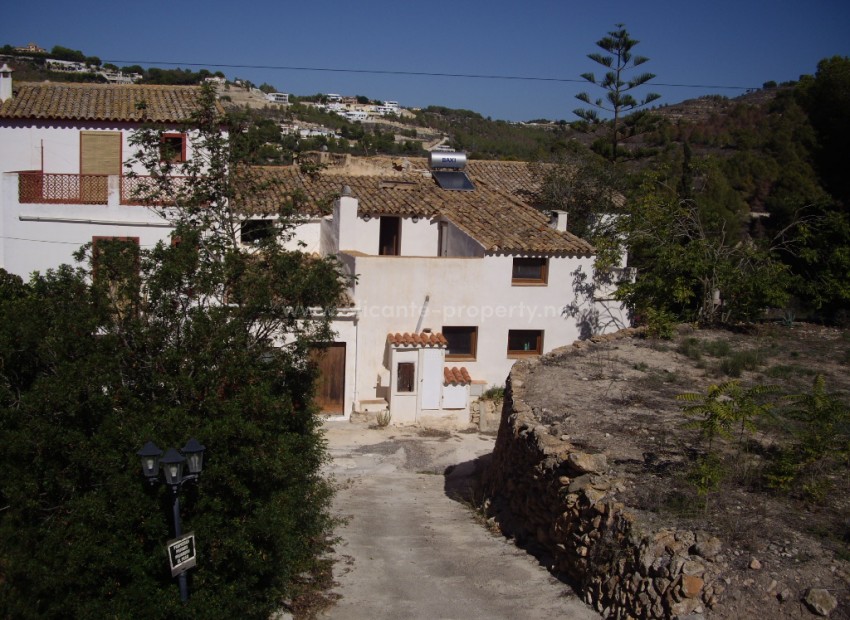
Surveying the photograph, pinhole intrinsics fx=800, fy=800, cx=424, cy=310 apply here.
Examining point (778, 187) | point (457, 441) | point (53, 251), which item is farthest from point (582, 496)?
point (778, 187)

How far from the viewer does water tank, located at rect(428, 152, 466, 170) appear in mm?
27219

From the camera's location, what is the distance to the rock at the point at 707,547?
A: 7930mm

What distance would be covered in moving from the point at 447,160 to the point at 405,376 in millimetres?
10271

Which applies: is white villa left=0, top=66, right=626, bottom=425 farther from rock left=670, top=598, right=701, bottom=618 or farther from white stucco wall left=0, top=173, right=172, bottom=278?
rock left=670, top=598, right=701, bottom=618

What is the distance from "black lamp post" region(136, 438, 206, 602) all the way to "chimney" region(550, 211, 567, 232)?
16.9m

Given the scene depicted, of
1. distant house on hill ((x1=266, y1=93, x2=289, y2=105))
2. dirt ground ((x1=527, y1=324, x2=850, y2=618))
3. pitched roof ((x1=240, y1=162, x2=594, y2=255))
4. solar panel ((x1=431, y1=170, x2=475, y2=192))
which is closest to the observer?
dirt ground ((x1=527, y1=324, x2=850, y2=618))

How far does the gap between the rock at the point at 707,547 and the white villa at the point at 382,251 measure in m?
11.7

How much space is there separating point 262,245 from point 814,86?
861 inches

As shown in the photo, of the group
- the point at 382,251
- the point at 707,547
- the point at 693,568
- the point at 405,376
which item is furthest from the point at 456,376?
the point at 693,568

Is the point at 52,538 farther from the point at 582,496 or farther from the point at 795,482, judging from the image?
the point at 795,482

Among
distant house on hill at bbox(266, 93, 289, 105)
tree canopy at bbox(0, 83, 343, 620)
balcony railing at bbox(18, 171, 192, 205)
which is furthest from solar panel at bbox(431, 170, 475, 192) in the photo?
distant house on hill at bbox(266, 93, 289, 105)

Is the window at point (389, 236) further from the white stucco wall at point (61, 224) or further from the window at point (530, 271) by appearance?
the white stucco wall at point (61, 224)

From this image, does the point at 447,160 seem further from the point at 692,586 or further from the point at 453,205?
the point at 692,586

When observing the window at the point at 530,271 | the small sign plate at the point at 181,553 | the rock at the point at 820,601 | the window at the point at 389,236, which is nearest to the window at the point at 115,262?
the small sign plate at the point at 181,553
